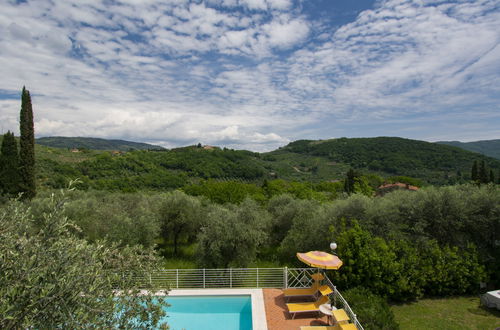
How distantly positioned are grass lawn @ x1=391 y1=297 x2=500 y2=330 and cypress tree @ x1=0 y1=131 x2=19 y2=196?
27.9 meters

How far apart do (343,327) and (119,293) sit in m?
6.50

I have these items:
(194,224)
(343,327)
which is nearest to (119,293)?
(343,327)

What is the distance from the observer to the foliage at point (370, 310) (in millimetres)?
8164

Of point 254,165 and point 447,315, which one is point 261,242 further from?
point 254,165

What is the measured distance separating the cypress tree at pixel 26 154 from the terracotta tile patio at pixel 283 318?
2238cm

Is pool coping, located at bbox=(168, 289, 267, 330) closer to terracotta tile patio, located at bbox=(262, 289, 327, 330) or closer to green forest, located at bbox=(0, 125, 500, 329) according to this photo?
terracotta tile patio, located at bbox=(262, 289, 327, 330)

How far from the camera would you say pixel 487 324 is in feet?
30.9

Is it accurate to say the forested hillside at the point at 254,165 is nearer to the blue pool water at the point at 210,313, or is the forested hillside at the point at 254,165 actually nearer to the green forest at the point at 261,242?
the green forest at the point at 261,242

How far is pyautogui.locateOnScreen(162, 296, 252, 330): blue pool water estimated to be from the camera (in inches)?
410

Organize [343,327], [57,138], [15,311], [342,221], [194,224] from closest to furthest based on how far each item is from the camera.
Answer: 1. [15,311]
2. [343,327]
3. [342,221]
4. [194,224]
5. [57,138]

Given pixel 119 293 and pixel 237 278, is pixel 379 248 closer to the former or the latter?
pixel 237 278

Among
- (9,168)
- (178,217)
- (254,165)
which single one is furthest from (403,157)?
(9,168)

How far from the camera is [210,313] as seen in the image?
11.2 m

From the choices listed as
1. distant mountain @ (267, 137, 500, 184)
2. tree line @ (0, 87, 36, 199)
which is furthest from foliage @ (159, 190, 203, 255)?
distant mountain @ (267, 137, 500, 184)
